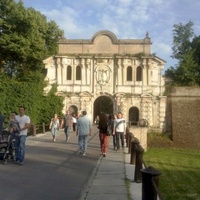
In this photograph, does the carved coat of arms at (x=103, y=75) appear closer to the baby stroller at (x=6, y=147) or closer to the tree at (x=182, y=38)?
the tree at (x=182, y=38)

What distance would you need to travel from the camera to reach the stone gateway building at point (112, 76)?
137 ft

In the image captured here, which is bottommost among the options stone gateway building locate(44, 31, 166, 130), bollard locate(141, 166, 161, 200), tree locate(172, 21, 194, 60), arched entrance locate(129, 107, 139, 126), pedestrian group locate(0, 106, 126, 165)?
bollard locate(141, 166, 161, 200)

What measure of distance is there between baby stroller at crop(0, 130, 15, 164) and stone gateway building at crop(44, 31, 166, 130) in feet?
96.5

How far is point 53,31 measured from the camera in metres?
45.9

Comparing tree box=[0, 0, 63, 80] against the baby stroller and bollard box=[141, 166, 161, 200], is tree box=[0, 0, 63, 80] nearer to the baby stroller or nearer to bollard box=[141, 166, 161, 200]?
the baby stroller

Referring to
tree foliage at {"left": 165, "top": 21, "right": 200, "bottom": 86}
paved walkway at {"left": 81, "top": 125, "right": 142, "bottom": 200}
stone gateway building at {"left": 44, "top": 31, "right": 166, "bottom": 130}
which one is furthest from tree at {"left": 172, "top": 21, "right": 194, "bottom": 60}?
paved walkway at {"left": 81, "top": 125, "right": 142, "bottom": 200}

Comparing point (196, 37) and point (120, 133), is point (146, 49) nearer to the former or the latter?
point (196, 37)

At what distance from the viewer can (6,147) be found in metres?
12.0

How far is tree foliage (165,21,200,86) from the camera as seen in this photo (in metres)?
47.0

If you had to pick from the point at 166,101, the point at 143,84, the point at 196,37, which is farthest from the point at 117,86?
the point at 196,37

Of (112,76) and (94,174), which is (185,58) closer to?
(112,76)

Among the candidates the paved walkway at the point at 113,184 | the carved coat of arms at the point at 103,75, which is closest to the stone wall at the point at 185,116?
the carved coat of arms at the point at 103,75

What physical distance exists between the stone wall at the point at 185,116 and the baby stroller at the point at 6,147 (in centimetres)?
2287

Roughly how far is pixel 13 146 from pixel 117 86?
30.4 meters
